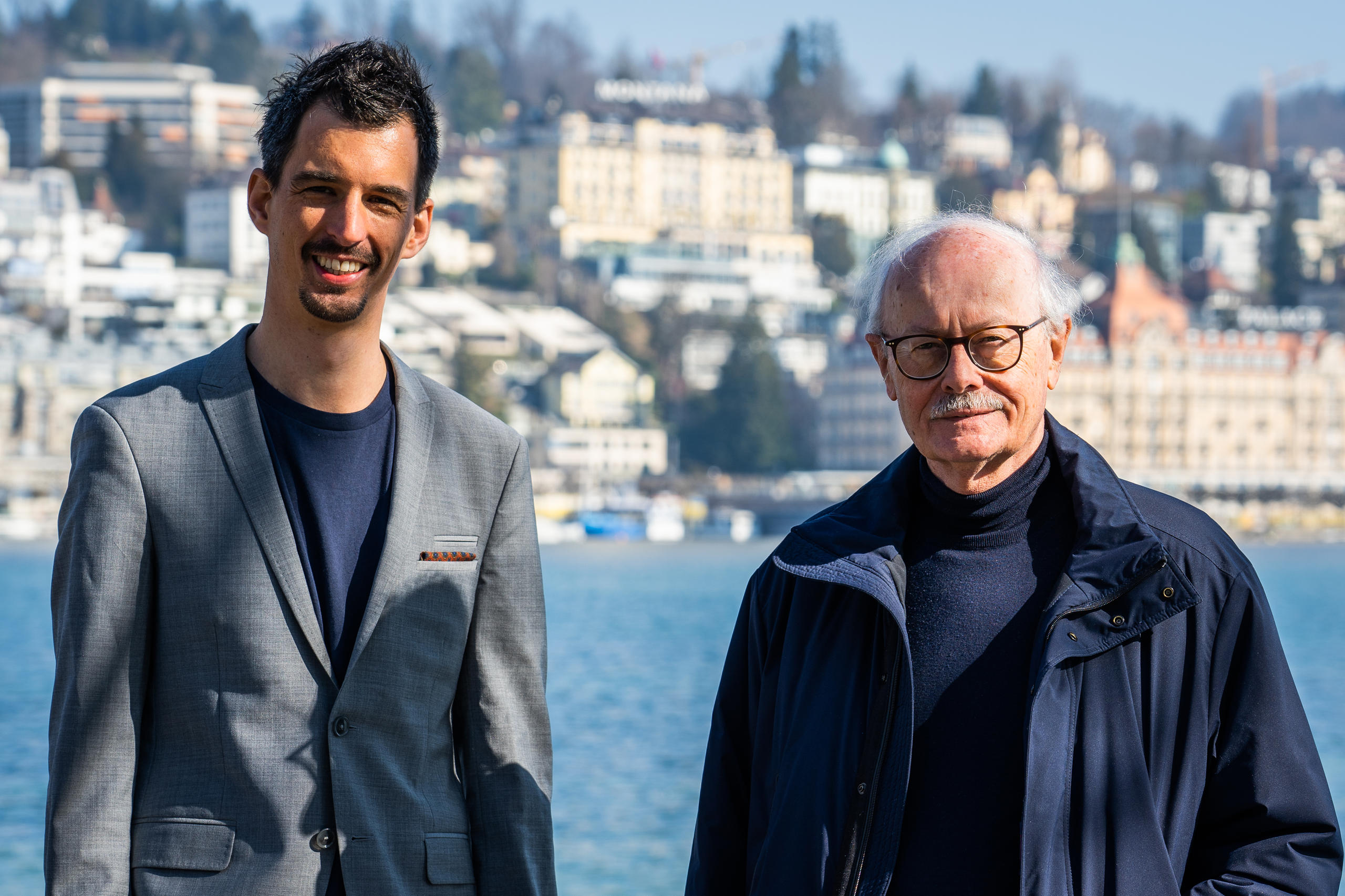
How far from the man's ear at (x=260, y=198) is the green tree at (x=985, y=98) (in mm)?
121911

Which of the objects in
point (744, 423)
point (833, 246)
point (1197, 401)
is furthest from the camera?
point (833, 246)

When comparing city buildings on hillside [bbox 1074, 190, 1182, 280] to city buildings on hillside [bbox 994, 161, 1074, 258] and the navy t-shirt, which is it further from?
the navy t-shirt

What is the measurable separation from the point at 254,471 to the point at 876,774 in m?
0.80

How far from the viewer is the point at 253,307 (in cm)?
8531

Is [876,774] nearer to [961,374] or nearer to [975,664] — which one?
[975,664]

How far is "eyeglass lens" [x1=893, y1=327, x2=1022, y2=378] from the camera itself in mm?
2455

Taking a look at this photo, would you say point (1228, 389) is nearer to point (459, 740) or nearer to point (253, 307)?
point (253, 307)

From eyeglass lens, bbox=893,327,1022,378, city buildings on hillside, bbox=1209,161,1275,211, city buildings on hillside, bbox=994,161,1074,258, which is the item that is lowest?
eyeglass lens, bbox=893,327,1022,378

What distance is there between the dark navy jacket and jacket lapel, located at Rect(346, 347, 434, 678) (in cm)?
45

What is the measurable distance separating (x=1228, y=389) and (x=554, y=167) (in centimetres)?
3383

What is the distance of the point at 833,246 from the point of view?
105312mm

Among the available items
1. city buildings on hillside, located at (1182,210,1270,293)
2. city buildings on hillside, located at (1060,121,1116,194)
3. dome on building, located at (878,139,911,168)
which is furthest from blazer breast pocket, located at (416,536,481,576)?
city buildings on hillside, located at (1060,121,1116,194)

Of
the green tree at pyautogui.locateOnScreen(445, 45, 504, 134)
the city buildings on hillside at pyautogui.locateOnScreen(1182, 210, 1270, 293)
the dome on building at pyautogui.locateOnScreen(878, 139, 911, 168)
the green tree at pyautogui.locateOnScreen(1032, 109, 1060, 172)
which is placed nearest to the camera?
the city buildings on hillside at pyautogui.locateOnScreen(1182, 210, 1270, 293)

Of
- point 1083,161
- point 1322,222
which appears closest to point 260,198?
point 1322,222
